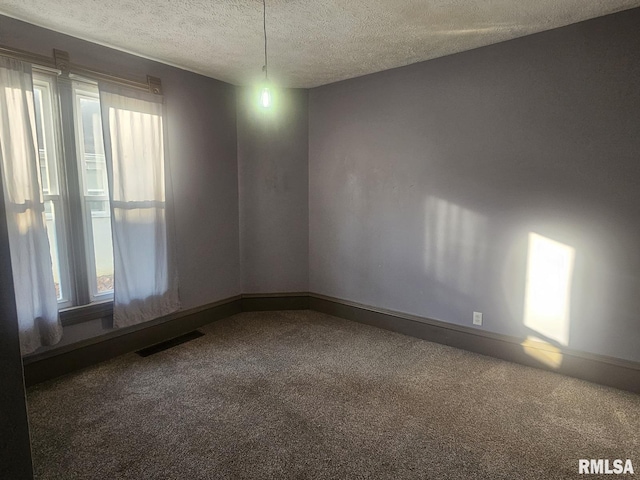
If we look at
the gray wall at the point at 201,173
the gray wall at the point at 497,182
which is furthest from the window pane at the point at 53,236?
the gray wall at the point at 497,182

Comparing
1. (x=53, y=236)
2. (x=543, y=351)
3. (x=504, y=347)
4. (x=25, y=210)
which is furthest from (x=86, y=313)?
(x=543, y=351)

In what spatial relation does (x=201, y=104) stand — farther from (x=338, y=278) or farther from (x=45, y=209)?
(x=338, y=278)

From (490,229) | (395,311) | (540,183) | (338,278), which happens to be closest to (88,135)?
(338,278)

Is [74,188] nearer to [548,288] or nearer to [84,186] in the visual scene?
[84,186]

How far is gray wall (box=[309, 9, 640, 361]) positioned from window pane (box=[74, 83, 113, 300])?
221cm

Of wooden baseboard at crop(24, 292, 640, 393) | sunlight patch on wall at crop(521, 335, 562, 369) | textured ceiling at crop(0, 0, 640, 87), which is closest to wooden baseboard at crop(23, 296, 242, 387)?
wooden baseboard at crop(24, 292, 640, 393)

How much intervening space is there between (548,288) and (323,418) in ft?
6.77

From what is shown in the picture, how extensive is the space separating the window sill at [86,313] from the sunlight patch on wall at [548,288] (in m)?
3.59

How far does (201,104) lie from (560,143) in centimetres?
334

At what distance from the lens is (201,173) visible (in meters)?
3.89

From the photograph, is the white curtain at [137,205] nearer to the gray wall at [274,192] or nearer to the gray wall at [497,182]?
the gray wall at [274,192]

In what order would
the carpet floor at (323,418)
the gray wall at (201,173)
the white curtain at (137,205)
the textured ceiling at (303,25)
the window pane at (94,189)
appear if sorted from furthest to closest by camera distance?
the gray wall at (201,173), the white curtain at (137,205), the window pane at (94,189), the textured ceiling at (303,25), the carpet floor at (323,418)

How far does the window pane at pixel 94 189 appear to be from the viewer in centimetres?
298

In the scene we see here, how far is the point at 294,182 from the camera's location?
4.37 meters
